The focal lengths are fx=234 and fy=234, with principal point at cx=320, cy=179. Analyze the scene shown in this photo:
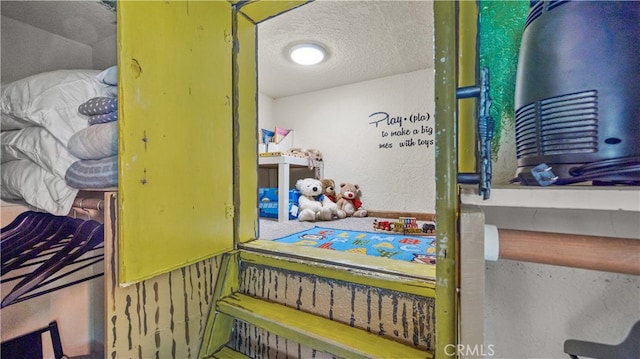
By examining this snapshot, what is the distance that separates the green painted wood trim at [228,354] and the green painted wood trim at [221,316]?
2 centimetres

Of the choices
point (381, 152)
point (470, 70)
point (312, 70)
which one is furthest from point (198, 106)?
point (381, 152)

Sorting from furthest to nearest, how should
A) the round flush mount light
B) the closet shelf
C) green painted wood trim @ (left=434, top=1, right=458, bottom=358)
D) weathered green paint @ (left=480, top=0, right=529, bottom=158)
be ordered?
1. the round flush mount light
2. weathered green paint @ (left=480, top=0, right=529, bottom=158)
3. green painted wood trim @ (left=434, top=1, right=458, bottom=358)
4. the closet shelf

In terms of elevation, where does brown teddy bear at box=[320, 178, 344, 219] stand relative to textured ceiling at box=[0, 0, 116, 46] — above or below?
below

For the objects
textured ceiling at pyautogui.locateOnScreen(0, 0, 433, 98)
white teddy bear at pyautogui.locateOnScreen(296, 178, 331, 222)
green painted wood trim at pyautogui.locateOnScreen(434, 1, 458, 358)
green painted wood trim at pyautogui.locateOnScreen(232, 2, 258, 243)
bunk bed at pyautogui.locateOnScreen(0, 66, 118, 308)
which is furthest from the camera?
white teddy bear at pyautogui.locateOnScreen(296, 178, 331, 222)

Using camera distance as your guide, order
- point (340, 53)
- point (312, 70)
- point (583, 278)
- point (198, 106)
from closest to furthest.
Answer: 1. point (583, 278)
2. point (198, 106)
3. point (340, 53)
4. point (312, 70)

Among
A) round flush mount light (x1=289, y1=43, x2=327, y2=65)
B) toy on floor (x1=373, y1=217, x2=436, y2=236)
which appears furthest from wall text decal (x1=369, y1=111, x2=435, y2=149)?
toy on floor (x1=373, y1=217, x2=436, y2=236)

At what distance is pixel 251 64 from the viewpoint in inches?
38.5

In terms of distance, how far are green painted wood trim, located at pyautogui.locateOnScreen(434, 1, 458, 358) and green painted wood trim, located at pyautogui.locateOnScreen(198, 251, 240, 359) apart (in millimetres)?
690

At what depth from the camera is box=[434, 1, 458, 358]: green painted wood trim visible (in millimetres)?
422

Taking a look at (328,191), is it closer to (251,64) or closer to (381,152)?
(381,152)

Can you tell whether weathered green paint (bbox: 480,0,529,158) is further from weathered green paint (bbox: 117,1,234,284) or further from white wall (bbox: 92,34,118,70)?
white wall (bbox: 92,34,118,70)

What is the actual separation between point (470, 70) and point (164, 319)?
1.03 m

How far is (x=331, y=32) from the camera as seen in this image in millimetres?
1552

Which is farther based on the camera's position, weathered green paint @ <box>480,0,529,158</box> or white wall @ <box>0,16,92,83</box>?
white wall @ <box>0,16,92,83</box>
